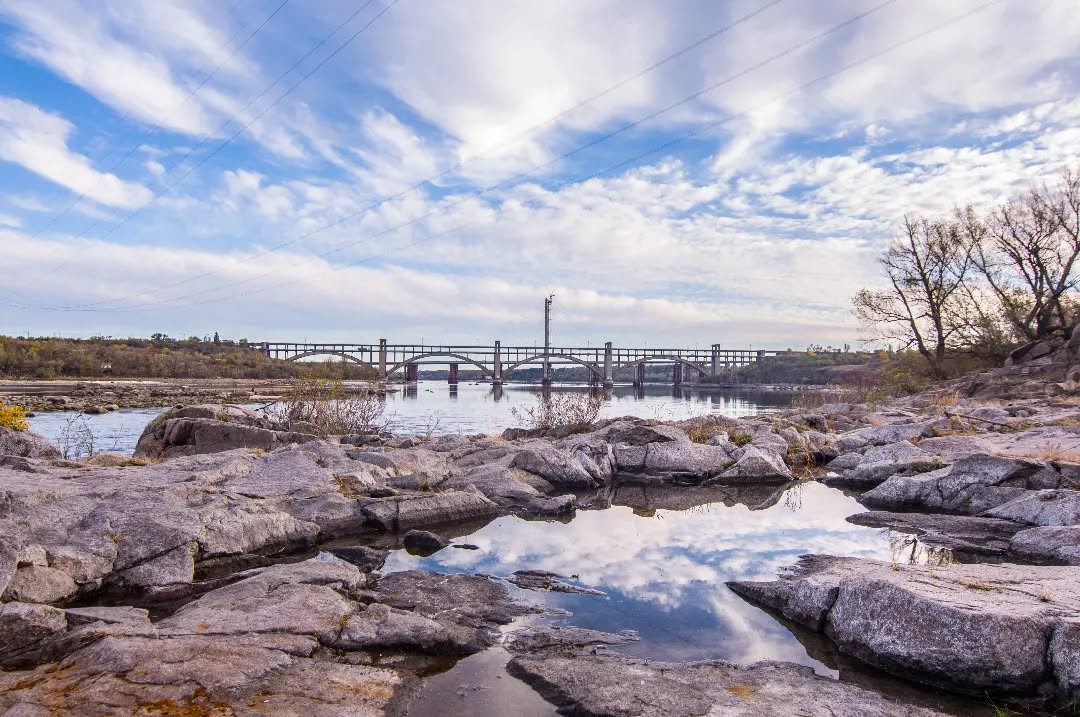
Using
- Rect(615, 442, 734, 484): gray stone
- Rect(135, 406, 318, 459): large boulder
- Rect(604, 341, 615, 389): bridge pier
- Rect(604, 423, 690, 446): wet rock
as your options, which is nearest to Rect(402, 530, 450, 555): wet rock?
Rect(615, 442, 734, 484): gray stone

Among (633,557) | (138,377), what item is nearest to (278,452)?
(633,557)

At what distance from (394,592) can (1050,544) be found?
6274 millimetres

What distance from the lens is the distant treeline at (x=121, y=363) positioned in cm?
5744

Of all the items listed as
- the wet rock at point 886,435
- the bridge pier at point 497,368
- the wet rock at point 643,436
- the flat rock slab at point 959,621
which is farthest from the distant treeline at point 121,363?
the flat rock slab at point 959,621

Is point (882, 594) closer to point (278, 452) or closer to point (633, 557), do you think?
point (633, 557)

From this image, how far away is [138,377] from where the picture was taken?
6119 cm

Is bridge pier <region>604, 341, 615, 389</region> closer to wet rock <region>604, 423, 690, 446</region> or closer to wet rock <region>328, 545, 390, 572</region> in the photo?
wet rock <region>604, 423, 690, 446</region>

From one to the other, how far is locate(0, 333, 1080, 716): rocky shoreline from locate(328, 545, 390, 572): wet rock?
0.12ft

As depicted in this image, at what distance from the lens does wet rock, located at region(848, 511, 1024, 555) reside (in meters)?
6.93

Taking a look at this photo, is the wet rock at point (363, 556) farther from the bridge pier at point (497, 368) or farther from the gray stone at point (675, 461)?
the bridge pier at point (497, 368)

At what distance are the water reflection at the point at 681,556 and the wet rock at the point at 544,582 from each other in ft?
0.42

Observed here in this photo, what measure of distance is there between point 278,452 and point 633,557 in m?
5.71

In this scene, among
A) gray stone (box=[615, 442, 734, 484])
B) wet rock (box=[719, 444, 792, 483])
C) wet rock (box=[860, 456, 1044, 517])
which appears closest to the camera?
wet rock (box=[860, 456, 1044, 517])

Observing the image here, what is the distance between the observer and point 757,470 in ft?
38.3
